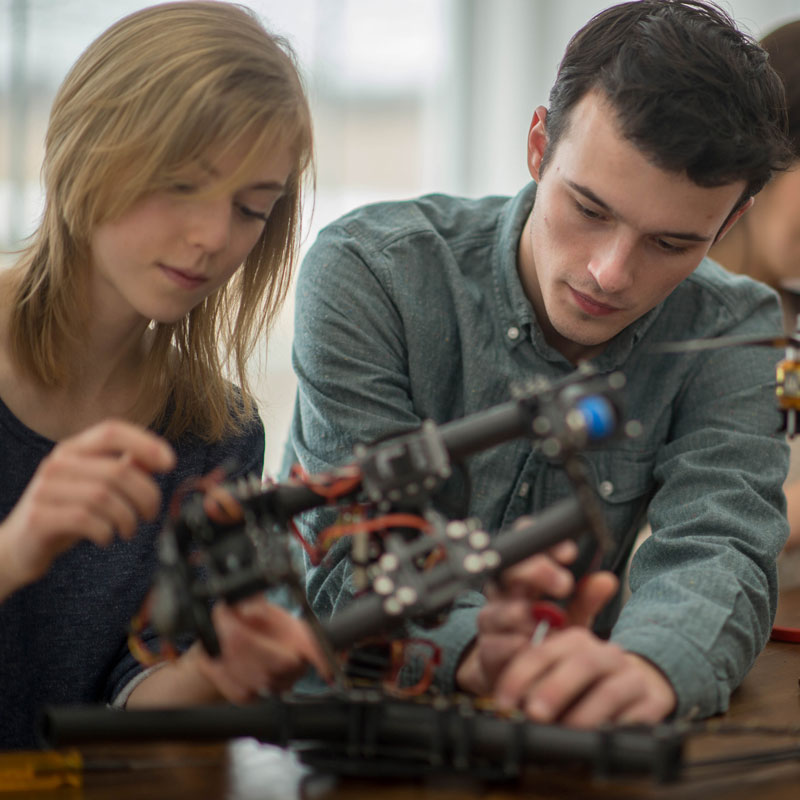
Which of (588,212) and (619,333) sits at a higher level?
(588,212)

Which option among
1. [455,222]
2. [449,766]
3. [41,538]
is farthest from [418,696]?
[455,222]

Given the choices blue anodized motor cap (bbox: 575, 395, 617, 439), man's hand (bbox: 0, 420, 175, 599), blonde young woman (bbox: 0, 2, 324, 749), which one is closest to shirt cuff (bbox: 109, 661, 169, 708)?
blonde young woman (bbox: 0, 2, 324, 749)

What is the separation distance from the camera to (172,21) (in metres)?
1.05

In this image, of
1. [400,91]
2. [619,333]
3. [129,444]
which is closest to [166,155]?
[129,444]

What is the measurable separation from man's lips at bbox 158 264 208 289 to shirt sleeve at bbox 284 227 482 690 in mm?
271

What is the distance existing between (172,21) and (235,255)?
0.26 meters

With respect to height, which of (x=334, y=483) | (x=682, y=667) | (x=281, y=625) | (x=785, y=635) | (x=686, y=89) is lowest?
(x=785, y=635)

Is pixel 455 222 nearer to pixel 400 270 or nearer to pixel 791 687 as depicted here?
pixel 400 270

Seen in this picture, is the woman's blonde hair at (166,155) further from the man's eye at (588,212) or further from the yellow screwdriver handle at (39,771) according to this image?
the yellow screwdriver handle at (39,771)

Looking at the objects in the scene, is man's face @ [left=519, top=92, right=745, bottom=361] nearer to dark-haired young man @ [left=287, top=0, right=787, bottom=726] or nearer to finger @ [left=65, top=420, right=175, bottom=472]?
dark-haired young man @ [left=287, top=0, right=787, bottom=726]

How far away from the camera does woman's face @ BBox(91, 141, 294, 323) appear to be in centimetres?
97

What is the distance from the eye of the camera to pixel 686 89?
111 centimetres

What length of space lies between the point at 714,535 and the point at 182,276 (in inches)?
26.0

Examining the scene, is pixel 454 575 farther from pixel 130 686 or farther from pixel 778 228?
pixel 778 228
